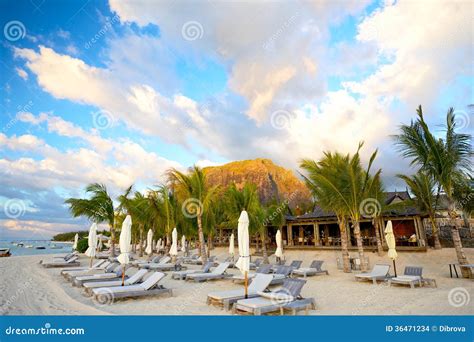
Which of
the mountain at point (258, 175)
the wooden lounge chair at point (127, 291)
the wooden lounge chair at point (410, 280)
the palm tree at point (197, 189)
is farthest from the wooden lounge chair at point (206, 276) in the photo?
the mountain at point (258, 175)

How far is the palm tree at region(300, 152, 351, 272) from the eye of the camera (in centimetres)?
1218

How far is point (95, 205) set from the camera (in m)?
18.8

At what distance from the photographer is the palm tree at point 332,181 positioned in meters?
12.2

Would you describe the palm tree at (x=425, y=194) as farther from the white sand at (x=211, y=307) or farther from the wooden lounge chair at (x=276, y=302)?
the wooden lounge chair at (x=276, y=302)

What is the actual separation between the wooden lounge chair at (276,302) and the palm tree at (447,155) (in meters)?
7.60

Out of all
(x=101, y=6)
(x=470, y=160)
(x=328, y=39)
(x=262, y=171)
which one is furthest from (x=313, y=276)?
(x=262, y=171)

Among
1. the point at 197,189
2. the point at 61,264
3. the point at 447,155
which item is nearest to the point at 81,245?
the point at 61,264

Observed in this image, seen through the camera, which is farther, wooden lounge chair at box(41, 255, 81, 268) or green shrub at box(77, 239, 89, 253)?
green shrub at box(77, 239, 89, 253)

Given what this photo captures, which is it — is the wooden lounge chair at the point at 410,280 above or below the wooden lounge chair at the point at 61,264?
below

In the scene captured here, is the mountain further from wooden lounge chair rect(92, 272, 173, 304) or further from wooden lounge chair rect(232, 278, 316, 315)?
wooden lounge chair rect(232, 278, 316, 315)

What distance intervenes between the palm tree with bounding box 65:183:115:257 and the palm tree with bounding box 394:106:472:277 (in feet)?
61.0

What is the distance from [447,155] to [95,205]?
20.3 meters

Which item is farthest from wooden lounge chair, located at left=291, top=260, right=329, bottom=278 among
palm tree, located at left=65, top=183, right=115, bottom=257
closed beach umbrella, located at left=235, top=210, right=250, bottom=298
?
palm tree, located at left=65, top=183, right=115, bottom=257

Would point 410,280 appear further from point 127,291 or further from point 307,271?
point 127,291
